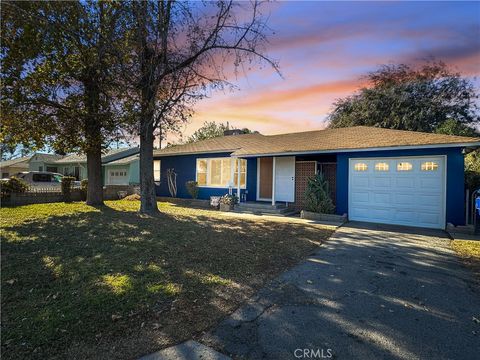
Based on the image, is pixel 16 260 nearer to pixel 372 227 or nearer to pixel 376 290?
pixel 376 290

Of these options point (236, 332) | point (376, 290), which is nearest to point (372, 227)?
point (376, 290)

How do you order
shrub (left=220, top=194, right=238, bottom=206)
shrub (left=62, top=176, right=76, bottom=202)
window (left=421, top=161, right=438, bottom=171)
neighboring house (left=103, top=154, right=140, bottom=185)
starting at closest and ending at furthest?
window (left=421, top=161, right=438, bottom=171) < shrub (left=220, top=194, right=238, bottom=206) < shrub (left=62, top=176, right=76, bottom=202) < neighboring house (left=103, top=154, right=140, bottom=185)

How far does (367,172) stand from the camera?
412 inches

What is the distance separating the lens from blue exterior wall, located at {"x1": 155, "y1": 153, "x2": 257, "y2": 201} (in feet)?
47.9

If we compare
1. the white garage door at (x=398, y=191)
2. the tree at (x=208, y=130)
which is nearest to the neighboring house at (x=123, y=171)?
the tree at (x=208, y=130)

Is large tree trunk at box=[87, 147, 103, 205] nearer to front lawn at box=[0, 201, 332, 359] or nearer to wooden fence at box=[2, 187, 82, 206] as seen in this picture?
wooden fence at box=[2, 187, 82, 206]

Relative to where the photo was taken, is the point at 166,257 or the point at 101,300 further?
the point at 166,257

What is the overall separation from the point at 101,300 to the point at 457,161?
10560 mm

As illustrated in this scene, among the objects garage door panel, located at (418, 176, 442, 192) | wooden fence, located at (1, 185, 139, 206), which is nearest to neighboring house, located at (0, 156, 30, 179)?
wooden fence, located at (1, 185, 139, 206)

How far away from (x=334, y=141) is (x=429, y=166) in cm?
379

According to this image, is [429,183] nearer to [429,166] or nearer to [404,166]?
[429,166]

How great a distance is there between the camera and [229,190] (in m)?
14.7

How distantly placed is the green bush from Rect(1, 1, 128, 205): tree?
8067mm

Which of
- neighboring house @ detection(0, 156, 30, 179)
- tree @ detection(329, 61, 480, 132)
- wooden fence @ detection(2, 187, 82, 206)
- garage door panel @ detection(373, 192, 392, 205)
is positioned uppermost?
tree @ detection(329, 61, 480, 132)
